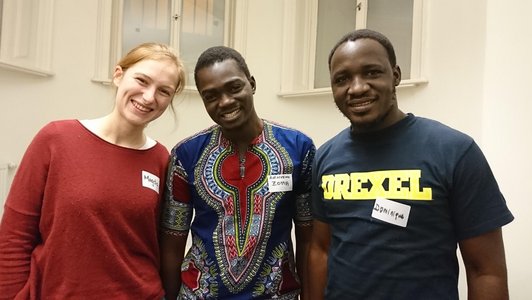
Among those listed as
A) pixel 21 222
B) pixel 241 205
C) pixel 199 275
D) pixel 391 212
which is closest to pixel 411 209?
pixel 391 212

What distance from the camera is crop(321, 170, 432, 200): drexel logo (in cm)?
97

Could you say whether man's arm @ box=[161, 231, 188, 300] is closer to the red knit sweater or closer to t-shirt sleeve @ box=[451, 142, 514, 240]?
the red knit sweater

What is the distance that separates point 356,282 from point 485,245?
0.33 metres

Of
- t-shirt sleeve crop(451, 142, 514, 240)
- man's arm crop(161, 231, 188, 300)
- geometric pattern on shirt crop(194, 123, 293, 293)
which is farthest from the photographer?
man's arm crop(161, 231, 188, 300)

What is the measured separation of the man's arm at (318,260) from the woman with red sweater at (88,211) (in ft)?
1.66

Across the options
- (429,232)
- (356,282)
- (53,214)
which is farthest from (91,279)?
(429,232)

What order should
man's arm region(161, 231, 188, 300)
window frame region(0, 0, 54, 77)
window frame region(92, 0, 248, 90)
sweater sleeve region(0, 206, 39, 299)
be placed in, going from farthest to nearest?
window frame region(92, 0, 248, 90) < window frame region(0, 0, 54, 77) < man's arm region(161, 231, 188, 300) < sweater sleeve region(0, 206, 39, 299)

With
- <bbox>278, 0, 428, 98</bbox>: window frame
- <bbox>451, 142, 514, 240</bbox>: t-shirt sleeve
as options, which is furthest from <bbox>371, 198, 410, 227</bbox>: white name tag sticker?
<bbox>278, 0, 428, 98</bbox>: window frame

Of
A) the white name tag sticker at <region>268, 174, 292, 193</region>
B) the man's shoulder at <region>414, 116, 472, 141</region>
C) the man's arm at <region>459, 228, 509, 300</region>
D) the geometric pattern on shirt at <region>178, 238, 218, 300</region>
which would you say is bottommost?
the geometric pattern on shirt at <region>178, 238, 218, 300</region>

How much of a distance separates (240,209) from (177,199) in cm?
24

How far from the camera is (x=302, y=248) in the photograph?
4.45ft

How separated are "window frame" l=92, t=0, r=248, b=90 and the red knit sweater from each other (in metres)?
2.16

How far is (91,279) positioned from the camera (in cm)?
113

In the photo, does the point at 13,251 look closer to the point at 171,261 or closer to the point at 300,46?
the point at 171,261
